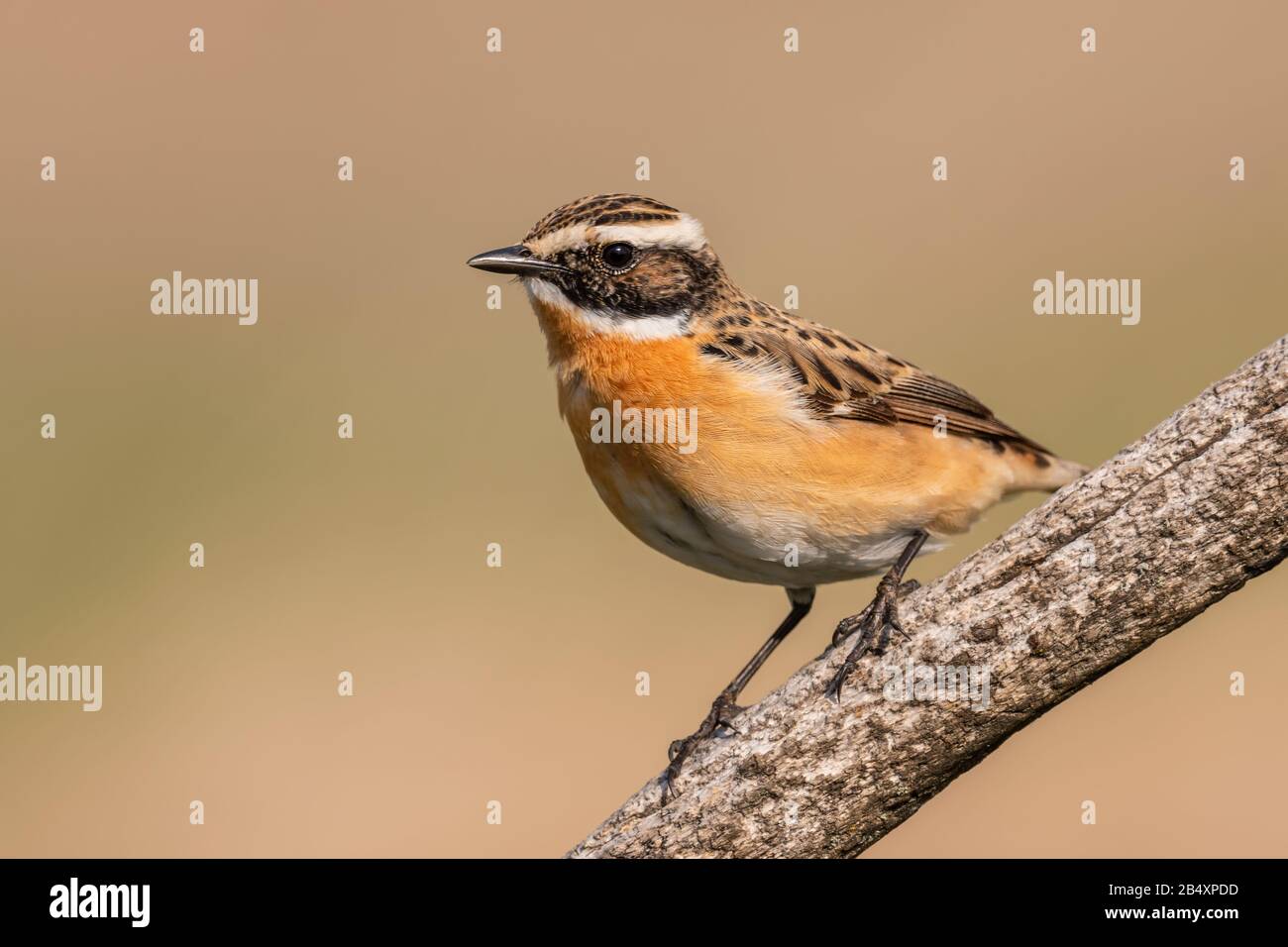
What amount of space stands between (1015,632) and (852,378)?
279 cm

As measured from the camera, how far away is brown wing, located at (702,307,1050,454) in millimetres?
8211

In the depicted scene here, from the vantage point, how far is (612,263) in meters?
8.05

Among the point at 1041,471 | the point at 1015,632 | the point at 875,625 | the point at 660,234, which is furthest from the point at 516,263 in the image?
the point at 1015,632

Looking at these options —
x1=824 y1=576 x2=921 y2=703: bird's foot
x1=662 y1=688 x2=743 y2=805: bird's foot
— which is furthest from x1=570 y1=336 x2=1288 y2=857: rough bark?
x1=662 y1=688 x2=743 y2=805: bird's foot

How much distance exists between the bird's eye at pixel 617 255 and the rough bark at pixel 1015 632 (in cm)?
257

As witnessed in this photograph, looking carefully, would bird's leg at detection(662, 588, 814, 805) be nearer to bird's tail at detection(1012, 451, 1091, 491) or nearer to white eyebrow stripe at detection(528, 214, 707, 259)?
bird's tail at detection(1012, 451, 1091, 491)

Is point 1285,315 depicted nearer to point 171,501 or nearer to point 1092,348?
point 1092,348

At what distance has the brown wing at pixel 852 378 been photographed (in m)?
8.21

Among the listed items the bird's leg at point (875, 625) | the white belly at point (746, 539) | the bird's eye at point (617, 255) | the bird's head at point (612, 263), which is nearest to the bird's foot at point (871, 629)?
the bird's leg at point (875, 625)

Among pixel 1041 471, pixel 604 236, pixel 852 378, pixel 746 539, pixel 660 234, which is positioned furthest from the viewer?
pixel 1041 471

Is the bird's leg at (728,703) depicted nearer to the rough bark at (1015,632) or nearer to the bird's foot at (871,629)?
the rough bark at (1015,632)

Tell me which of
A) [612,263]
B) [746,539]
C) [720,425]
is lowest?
[746,539]

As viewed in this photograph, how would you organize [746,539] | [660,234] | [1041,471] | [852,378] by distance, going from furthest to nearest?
[1041,471] < [852,378] < [660,234] < [746,539]

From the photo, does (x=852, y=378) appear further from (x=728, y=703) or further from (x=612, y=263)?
(x=728, y=703)
